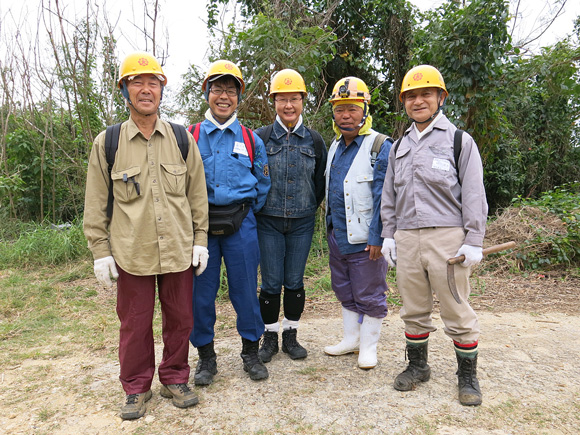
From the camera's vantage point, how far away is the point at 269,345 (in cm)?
337

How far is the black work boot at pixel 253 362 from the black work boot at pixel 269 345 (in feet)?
0.59

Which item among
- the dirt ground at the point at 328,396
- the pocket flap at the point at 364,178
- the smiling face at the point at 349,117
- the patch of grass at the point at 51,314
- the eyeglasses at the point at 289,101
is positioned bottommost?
the patch of grass at the point at 51,314

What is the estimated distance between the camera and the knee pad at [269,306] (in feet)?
10.8

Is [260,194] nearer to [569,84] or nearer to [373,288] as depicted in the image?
[373,288]

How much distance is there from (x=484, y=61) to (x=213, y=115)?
205 inches

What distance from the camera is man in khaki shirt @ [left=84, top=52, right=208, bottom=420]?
2.46 metres

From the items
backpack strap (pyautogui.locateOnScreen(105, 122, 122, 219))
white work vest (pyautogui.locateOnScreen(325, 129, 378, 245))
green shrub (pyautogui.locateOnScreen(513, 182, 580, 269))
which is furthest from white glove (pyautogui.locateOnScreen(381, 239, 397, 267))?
green shrub (pyautogui.locateOnScreen(513, 182, 580, 269))

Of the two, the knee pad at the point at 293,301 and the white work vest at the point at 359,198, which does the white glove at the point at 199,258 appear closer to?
the knee pad at the point at 293,301

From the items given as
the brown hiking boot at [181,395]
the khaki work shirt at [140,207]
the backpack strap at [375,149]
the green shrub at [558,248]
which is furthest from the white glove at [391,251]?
the green shrub at [558,248]

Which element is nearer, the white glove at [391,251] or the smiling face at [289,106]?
the white glove at [391,251]

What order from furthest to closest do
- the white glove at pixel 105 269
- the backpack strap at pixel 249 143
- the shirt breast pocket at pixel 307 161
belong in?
the shirt breast pocket at pixel 307 161 → the backpack strap at pixel 249 143 → the white glove at pixel 105 269

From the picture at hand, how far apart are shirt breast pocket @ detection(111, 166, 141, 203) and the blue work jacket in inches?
19.9

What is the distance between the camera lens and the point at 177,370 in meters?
2.74

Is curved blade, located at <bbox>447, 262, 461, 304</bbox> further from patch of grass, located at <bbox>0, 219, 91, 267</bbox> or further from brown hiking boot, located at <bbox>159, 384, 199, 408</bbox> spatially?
patch of grass, located at <bbox>0, 219, 91, 267</bbox>
